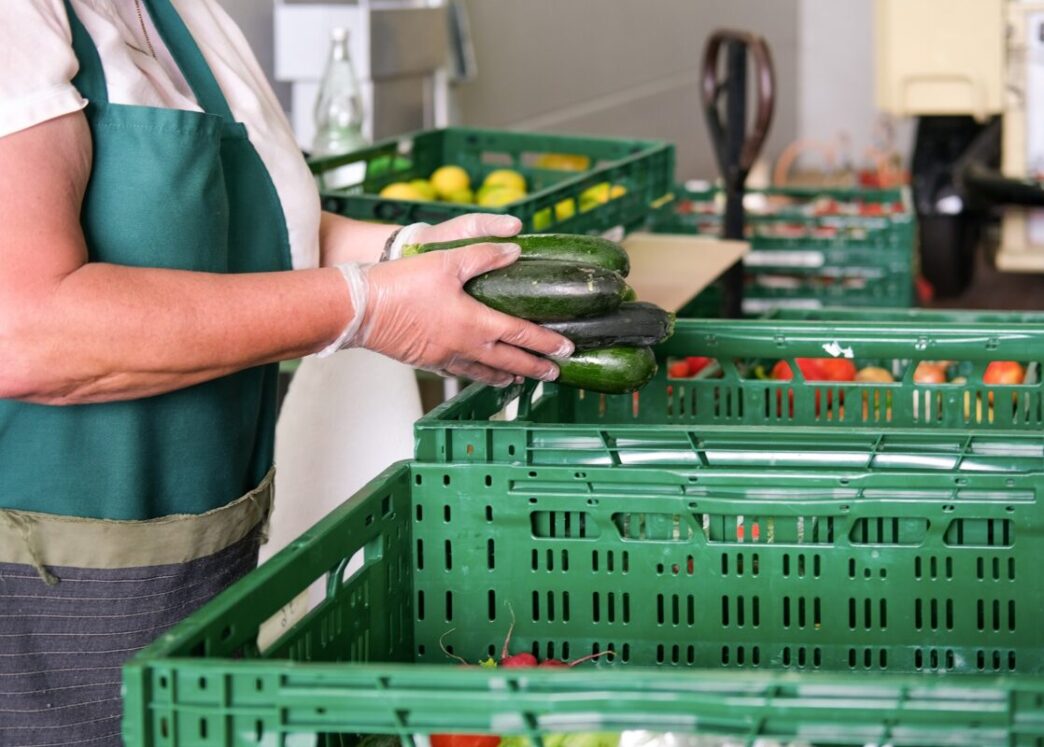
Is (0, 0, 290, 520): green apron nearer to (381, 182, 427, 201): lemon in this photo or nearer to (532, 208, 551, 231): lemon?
(532, 208, 551, 231): lemon

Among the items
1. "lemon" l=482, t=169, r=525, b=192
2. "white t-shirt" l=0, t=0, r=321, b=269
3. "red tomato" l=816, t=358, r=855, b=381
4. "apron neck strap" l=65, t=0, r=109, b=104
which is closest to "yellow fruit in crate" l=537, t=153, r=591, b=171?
"lemon" l=482, t=169, r=525, b=192

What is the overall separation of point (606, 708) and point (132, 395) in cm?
69

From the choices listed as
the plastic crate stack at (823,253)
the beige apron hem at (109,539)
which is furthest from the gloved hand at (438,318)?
the plastic crate stack at (823,253)

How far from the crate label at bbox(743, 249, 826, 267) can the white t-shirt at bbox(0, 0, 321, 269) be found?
242cm

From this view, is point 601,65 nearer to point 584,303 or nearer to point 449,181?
point 449,181

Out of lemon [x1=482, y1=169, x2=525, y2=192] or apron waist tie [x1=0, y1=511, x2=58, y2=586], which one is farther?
lemon [x1=482, y1=169, x2=525, y2=192]

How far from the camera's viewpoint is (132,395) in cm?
149

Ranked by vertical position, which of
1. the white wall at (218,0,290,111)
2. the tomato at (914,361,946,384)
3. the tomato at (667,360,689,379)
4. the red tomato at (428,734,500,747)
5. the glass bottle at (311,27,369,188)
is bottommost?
the red tomato at (428,734,500,747)

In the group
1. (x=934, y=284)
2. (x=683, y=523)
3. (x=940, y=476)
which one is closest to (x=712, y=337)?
(x=683, y=523)

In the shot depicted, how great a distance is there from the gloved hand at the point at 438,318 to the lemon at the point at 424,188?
1655mm

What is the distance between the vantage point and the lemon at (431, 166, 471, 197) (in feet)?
11.0

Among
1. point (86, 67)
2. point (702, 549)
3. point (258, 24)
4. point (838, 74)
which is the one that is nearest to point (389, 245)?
point (86, 67)

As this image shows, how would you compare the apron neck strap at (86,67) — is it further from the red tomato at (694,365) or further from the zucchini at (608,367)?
the red tomato at (694,365)

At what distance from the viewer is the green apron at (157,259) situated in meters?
1.52
